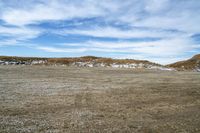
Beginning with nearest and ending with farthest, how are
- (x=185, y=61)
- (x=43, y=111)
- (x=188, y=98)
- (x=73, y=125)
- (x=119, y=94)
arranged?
(x=73, y=125) → (x=43, y=111) → (x=188, y=98) → (x=119, y=94) → (x=185, y=61)

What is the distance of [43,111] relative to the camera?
14.4 metres

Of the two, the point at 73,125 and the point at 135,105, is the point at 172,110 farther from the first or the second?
the point at 73,125

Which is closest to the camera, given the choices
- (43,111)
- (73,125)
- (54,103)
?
(73,125)

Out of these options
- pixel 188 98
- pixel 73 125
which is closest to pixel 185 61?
pixel 188 98

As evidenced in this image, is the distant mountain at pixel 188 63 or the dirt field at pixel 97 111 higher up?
the distant mountain at pixel 188 63

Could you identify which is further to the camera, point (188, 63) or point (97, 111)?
point (188, 63)

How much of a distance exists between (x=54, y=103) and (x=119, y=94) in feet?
19.2

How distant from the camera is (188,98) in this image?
19.2 meters

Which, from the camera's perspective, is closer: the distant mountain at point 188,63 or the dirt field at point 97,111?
the dirt field at point 97,111

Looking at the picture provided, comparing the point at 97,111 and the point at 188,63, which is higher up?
the point at 188,63

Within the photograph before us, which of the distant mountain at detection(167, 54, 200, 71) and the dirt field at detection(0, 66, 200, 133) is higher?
the distant mountain at detection(167, 54, 200, 71)

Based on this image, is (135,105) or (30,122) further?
(135,105)

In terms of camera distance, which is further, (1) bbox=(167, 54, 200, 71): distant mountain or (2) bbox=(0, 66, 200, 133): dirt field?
(1) bbox=(167, 54, 200, 71): distant mountain

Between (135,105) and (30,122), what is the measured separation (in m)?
6.81
